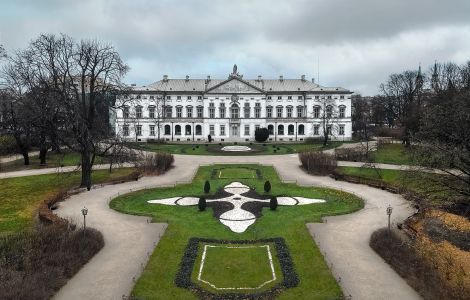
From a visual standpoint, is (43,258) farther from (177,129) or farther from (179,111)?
(179,111)

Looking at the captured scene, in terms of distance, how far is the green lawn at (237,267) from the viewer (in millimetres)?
18513

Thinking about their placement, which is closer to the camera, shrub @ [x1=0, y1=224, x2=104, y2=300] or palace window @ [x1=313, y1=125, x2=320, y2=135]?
shrub @ [x1=0, y1=224, x2=104, y2=300]

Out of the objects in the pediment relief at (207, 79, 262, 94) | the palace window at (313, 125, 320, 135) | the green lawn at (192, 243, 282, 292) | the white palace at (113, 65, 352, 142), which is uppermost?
the pediment relief at (207, 79, 262, 94)

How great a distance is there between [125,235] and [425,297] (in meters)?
17.1

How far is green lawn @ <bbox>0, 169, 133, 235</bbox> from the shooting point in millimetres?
27859

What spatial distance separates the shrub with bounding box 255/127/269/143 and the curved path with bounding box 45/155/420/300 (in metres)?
45.3

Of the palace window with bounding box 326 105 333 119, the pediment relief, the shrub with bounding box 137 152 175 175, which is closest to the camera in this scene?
the shrub with bounding box 137 152 175 175

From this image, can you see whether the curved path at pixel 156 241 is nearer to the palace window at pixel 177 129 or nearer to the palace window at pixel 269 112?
the palace window at pixel 177 129

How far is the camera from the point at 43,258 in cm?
1959

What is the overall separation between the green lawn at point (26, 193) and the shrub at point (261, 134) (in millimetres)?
41695

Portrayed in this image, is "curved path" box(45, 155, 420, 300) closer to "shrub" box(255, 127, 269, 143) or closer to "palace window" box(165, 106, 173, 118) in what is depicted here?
"shrub" box(255, 127, 269, 143)

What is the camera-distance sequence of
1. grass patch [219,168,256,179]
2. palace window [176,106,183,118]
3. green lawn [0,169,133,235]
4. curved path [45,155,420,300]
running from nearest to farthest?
curved path [45,155,420,300], green lawn [0,169,133,235], grass patch [219,168,256,179], palace window [176,106,183,118]

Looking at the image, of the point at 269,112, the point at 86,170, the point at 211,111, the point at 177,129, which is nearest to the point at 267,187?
the point at 86,170

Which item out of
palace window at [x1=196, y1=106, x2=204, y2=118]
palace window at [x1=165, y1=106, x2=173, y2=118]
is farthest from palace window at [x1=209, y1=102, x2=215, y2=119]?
palace window at [x1=165, y1=106, x2=173, y2=118]
